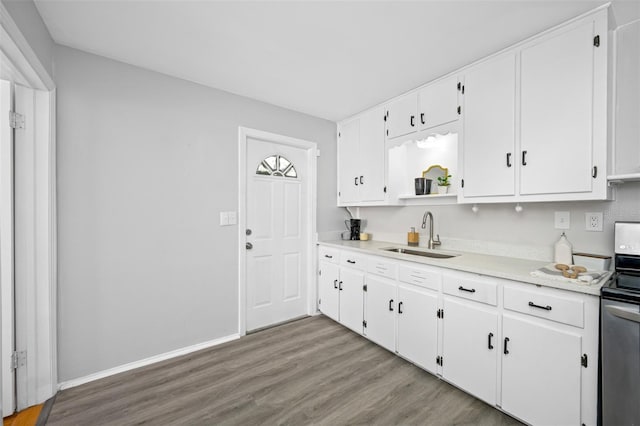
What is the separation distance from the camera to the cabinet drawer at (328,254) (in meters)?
3.13

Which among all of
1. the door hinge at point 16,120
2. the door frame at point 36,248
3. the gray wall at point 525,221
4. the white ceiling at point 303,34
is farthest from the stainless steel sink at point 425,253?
the door hinge at point 16,120

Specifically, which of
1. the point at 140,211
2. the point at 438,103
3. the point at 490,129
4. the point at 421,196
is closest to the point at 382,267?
the point at 421,196

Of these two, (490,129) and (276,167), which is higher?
(490,129)

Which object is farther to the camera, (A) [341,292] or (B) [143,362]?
(A) [341,292]

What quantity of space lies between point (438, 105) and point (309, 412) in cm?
260

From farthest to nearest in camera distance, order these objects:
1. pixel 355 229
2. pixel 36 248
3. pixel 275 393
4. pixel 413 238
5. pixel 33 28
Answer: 1. pixel 355 229
2. pixel 413 238
3. pixel 275 393
4. pixel 36 248
5. pixel 33 28

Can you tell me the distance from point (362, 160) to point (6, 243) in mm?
3025

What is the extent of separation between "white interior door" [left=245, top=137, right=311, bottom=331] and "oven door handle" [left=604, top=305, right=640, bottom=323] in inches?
102

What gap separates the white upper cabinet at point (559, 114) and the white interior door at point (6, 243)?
339 centimetres

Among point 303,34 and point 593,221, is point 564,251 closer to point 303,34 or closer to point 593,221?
point 593,221

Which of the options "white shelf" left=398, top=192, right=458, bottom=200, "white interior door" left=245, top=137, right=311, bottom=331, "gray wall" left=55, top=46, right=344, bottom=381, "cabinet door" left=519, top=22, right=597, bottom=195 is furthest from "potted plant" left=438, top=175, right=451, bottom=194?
"gray wall" left=55, top=46, right=344, bottom=381

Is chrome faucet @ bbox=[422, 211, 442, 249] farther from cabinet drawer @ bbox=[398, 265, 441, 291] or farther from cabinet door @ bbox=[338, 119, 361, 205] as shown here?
cabinet door @ bbox=[338, 119, 361, 205]

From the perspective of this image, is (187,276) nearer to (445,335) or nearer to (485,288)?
(445,335)

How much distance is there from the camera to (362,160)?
3.27 metres
